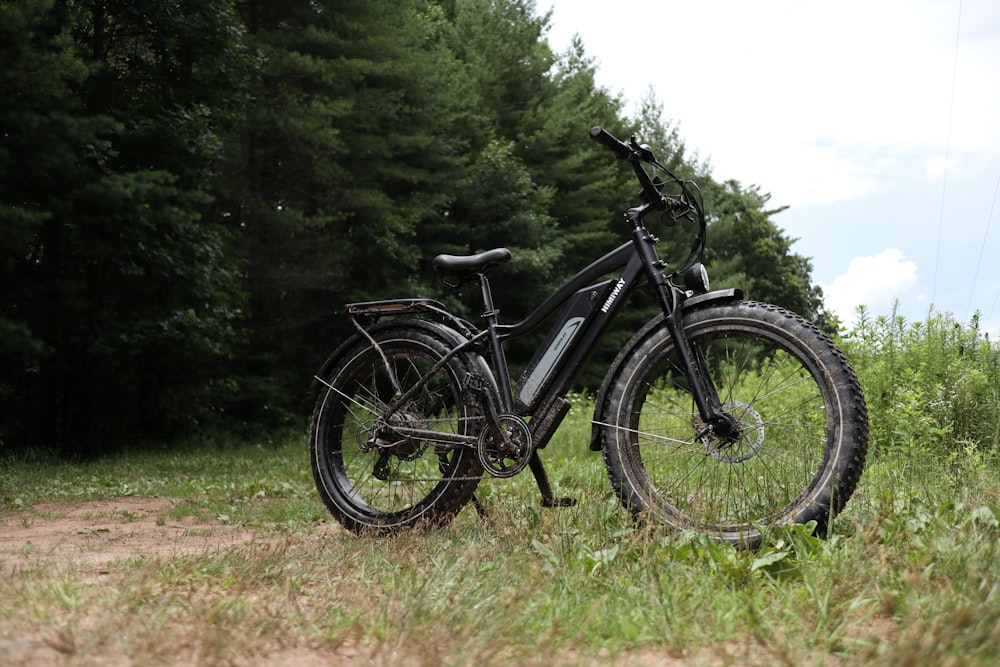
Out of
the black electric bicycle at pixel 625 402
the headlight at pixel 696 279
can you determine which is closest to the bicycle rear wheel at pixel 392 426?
the black electric bicycle at pixel 625 402

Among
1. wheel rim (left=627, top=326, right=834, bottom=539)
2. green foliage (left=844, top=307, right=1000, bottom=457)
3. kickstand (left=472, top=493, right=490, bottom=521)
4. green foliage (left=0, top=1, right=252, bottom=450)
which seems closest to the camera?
wheel rim (left=627, top=326, right=834, bottom=539)

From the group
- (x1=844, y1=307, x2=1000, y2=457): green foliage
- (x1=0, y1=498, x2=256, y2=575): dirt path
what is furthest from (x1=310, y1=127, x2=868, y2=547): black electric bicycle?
(x1=844, y1=307, x2=1000, y2=457): green foliage

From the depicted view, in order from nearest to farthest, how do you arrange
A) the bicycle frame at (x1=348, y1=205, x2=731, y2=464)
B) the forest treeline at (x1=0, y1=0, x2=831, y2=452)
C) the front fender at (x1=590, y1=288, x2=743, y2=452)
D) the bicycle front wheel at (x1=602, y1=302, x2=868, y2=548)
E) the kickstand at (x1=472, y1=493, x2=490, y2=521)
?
the bicycle front wheel at (x1=602, y1=302, x2=868, y2=548) → the front fender at (x1=590, y1=288, x2=743, y2=452) → the bicycle frame at (x1=348, y1=205, x2=731, y2=464) → the kickstand at (x1=472, y1=493, x2=490, y2=521) → the forest treeline at (x1=0, y1=0, x2=831, y2=452)

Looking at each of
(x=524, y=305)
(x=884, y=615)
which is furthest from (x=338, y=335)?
(x=884, y=615)

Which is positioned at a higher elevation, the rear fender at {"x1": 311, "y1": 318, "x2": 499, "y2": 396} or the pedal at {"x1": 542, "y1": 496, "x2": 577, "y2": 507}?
the rear fender at {"x1": 311, "y1": 318, "x2": 499, "y2": 396}

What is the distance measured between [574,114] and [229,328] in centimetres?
1551

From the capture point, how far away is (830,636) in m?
2.18

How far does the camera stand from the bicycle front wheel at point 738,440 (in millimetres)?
3201

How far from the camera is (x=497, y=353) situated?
3.96 meters

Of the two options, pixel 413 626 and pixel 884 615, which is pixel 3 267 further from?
pixel 884 615

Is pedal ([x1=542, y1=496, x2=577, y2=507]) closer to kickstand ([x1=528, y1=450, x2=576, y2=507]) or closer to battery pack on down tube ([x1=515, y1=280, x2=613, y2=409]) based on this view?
kickstand ([x1=528, y1=450, x2=576, y2=507])

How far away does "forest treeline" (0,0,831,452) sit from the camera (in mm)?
10680

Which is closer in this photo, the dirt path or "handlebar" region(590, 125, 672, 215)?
"handlebar" region(590, 125, 672, 215)

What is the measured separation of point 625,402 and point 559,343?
437mm
